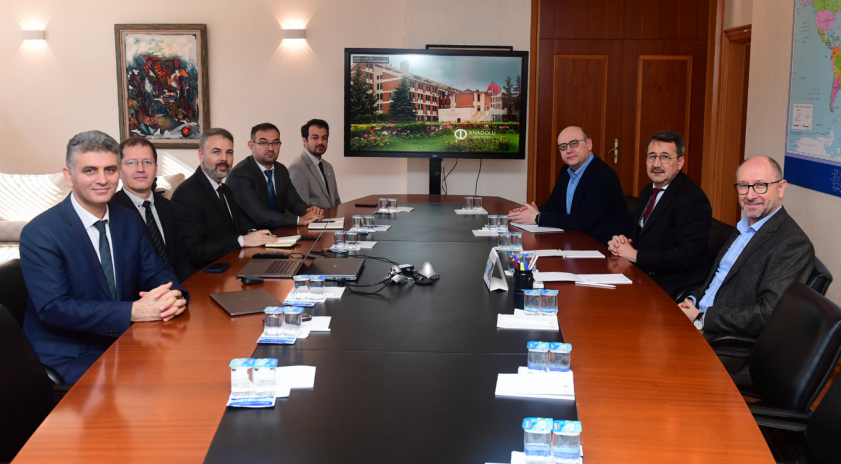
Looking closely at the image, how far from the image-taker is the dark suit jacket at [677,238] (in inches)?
130

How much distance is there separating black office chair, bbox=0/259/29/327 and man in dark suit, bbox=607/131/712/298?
249cm

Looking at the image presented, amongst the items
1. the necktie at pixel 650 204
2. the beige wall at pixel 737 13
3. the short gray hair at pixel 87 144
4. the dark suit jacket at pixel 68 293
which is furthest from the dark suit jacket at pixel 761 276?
the beige wall at pixel 737 13

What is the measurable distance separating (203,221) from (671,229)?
2.44m

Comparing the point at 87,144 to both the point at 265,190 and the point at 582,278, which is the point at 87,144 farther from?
the point at 265,190

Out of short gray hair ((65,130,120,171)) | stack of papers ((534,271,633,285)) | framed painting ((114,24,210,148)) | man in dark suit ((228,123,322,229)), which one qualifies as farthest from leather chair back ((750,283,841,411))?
framed painting ((114,24,210,148))

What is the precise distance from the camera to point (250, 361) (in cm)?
154

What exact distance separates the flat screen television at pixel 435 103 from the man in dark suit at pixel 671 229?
119 inches

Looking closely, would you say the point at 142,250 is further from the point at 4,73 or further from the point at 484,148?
the point at 4,73

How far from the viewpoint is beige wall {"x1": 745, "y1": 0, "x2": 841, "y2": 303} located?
4.21m

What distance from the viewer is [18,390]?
180cm

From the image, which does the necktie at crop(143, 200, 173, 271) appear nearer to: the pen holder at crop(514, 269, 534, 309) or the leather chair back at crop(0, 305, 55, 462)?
the leather chair back at crop(0, 305, 55, 462)

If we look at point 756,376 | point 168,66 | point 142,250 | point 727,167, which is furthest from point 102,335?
point 727,167

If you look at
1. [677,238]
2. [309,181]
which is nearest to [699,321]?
[677,238]

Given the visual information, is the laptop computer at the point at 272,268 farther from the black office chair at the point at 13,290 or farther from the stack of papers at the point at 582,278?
the stack of papers at the point at 582,278
